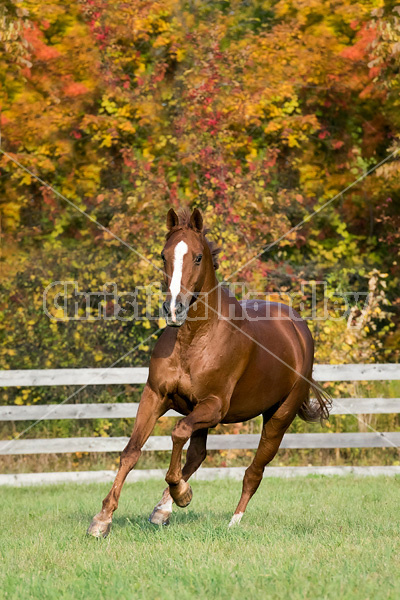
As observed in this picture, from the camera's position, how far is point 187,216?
6.06 meters

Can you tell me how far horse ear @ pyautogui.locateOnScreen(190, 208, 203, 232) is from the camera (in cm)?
593

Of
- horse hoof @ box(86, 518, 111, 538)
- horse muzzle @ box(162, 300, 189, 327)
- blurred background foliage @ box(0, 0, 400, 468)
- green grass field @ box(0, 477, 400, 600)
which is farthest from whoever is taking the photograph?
blurred background foliage @ box(0, 0, 400, 468)

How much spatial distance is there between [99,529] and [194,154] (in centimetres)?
820

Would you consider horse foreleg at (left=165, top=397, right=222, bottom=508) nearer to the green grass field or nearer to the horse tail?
the green grass field

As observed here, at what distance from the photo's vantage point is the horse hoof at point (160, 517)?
6.26 metres

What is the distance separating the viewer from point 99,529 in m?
5.61

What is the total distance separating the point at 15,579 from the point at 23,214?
415 inches

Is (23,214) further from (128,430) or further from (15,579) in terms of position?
(15,579)

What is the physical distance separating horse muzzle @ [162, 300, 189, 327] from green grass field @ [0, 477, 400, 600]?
4.76 ft

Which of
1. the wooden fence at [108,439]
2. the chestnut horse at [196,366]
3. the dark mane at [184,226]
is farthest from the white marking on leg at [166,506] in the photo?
the wooden fence at [108,439]

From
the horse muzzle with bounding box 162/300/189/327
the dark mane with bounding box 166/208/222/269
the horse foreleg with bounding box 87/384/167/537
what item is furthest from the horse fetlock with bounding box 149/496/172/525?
the dark mane with bounding box 166/208/222/269

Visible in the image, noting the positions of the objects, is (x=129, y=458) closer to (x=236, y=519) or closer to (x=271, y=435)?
(x=236, y=519)

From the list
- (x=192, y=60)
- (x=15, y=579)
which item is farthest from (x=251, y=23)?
(x=15, y=579)

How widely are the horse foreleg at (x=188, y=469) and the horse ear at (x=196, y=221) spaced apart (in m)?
1.81
